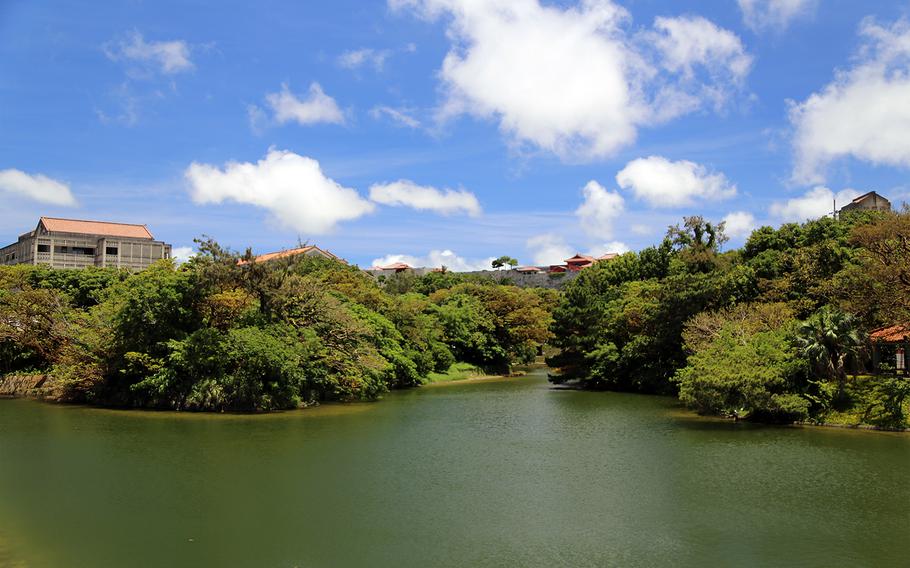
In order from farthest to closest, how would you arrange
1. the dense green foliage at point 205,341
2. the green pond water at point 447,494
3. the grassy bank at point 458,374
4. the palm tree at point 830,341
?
the grassy bank at point 458,374 < the dense green foliage at point 205,341 < the palm tree at point 830,341 < the green pond water at point 447,494

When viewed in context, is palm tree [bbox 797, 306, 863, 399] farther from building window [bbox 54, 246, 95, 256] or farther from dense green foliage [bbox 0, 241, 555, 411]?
building window [bbox 54, 246, 95, 256]

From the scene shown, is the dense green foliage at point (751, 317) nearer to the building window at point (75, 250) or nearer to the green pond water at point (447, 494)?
the green pond water at point (447, 494)

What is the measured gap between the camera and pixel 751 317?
29.6 m

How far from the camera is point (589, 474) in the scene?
16.9 meters

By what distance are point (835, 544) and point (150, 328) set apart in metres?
26.9

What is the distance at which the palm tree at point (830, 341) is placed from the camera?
23.3 m

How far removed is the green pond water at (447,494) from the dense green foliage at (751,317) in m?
1.90

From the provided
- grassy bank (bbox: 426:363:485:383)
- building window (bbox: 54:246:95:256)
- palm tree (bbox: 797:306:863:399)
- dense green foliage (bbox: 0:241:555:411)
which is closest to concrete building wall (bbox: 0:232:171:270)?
building window (bbox: 54:246:95:256)

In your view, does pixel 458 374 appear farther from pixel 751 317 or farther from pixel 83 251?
pixel 83 251

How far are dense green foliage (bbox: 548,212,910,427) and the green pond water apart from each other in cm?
190

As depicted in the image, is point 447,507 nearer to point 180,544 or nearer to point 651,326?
point 180,544

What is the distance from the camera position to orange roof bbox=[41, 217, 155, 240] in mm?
64750

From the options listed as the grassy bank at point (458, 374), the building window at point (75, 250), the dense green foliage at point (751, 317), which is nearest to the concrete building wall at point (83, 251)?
the building window at point (75, 250)

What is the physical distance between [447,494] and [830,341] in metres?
16.3
